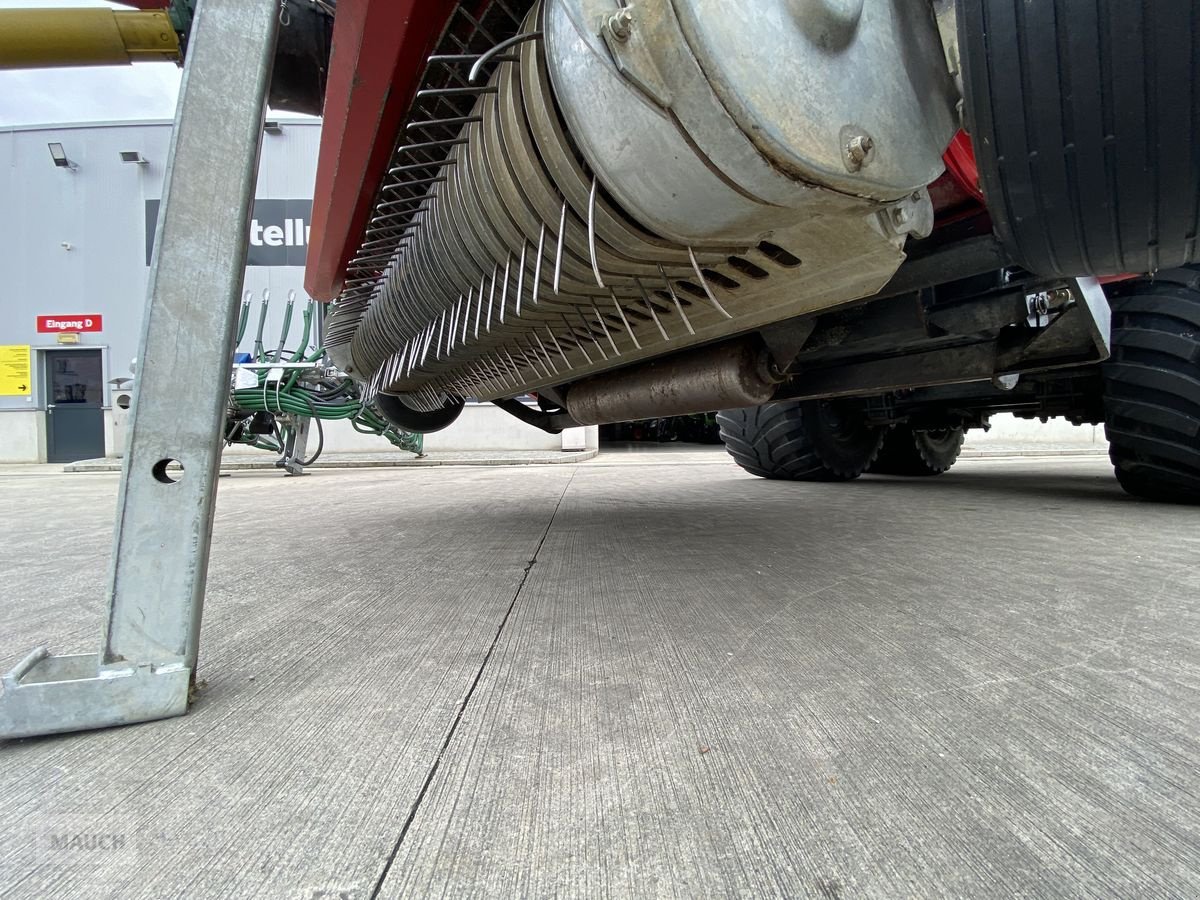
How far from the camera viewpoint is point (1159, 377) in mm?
2287

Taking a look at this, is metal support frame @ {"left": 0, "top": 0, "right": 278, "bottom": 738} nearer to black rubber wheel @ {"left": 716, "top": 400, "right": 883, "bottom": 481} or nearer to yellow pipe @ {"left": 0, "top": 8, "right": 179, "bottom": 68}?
yellow pipe @ {"left": 0, "top": 8, "right": 179, "bottom": 68}

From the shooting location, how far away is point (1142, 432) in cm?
241

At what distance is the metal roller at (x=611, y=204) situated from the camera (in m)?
0.69

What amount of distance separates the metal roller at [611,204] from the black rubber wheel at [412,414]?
4.39 feet

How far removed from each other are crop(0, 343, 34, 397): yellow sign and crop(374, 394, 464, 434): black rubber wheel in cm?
1140

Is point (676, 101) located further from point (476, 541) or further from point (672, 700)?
point (476, 541)

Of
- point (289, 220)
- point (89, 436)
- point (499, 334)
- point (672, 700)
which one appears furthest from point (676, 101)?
point (89, 436)

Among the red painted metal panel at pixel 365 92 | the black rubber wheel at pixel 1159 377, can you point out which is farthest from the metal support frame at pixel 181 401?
the black rubber wheel at pixel 1159 377

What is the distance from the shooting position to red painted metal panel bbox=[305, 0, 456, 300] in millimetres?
1056

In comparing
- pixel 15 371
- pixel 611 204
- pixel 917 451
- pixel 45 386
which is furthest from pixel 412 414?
pixel 15 371

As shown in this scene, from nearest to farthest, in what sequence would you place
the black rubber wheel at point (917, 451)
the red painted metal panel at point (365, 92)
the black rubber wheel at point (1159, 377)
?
the red painted metal panel at point (365, 92), the black rubber wheel at point (1159, 377), the black rubber wheel at point (917, 451)

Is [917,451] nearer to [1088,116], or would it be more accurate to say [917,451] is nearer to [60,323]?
[1088,116]

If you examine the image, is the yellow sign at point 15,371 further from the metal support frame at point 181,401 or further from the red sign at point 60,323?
the metal support frame at point 181,401

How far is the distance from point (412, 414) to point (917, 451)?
144 inches
